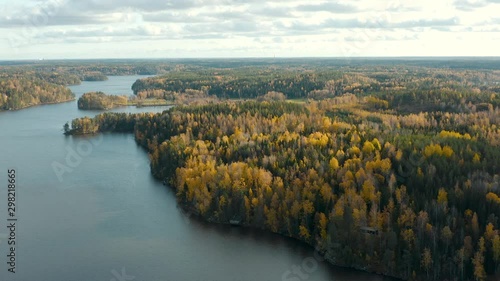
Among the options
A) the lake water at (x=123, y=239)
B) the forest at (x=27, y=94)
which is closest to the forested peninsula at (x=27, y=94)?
the forest at (x=27, y=94)

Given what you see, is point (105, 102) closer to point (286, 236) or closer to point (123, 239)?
point (123, 239)

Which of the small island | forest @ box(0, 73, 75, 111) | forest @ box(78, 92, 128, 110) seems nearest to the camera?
forest @ box(78, 92, 128, 110)

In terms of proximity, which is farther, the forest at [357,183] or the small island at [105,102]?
the small island at [105,102]

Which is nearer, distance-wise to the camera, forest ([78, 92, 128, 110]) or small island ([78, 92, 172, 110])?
forest ([78, 92, 128, 110])

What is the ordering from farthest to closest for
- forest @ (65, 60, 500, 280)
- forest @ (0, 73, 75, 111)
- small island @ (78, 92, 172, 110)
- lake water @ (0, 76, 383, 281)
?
forest @ (0, 73, 75, 111)
small island @ (78, 92, 172, 110)
lake water @ (0, 76, 383, 281)
forest @ (65, 60, 500, 280)

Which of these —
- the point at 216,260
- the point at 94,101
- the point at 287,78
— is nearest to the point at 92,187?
the point at 216,260

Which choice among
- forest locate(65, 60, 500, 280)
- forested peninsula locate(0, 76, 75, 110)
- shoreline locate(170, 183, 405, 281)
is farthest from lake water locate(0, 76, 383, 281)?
forested peninsula locate(0, 76, 75, 110)

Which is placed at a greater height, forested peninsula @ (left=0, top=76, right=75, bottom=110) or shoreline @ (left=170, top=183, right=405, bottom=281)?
forested peninsula @ (left=0, top=76, right=75, bottom=110)

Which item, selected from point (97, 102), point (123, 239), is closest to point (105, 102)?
point (97, 102)

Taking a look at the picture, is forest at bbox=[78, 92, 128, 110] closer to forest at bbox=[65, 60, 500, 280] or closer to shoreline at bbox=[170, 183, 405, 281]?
forest at bbox=[65, 60, 500, 280]

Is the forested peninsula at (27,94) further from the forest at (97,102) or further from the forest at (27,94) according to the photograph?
the forest at (97,102)
